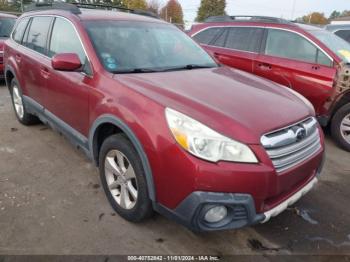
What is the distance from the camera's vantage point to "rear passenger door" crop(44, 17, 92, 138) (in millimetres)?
3131

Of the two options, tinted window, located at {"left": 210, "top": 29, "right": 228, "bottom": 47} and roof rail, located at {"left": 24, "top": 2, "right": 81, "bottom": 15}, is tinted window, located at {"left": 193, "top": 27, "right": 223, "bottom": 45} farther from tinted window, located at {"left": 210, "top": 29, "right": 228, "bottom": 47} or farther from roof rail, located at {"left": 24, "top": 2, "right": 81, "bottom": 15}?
roof rail, located at {"left": 24, "top": 2, "right": 81, "bottom": 15}

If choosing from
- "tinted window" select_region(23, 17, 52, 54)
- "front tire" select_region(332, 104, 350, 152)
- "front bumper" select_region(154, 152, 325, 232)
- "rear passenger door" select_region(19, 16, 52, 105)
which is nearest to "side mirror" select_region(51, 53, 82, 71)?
"rear passenger door" select_region(19, 16, 52, 105)

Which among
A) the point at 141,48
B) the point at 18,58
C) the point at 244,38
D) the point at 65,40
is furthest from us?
the point at 244,38

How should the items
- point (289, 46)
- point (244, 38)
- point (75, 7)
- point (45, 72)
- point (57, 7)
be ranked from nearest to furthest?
point (75, 7)
point (45, 72)
point (57, 7)
point (289, 46)
point (244, 38)

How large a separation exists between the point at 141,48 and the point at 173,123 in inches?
52.3

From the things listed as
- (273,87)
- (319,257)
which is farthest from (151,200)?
(273,87)

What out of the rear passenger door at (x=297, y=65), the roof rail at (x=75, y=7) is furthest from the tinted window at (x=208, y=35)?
the roof rail at (x=75, y=7)

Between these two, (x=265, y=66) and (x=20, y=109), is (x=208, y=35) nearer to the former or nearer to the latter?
(x=265, y=66)

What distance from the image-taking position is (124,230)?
279 centimetres

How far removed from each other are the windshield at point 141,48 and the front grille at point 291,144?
4.33 ft

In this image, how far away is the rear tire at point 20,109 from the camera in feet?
16.3

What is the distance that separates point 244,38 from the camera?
5.88m

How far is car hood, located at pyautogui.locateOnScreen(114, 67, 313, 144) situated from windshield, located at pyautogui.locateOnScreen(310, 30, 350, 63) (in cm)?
229

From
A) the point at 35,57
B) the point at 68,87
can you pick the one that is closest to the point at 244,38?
the point at 35,57
